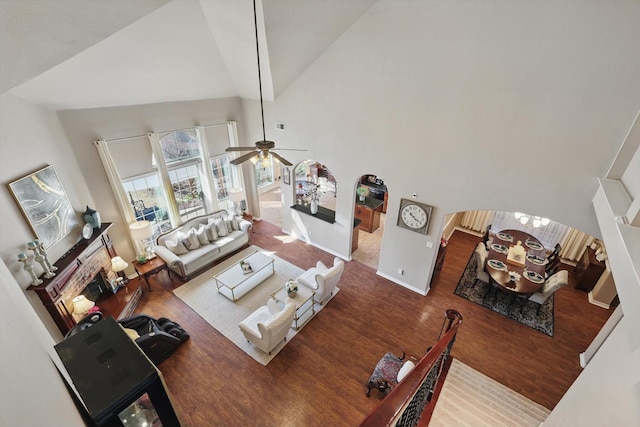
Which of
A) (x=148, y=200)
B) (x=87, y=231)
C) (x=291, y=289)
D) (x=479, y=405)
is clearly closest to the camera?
(x=479, y=405)

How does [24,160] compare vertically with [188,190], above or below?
above

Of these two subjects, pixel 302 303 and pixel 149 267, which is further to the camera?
pixel 149 267

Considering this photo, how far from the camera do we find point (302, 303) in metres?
5.67

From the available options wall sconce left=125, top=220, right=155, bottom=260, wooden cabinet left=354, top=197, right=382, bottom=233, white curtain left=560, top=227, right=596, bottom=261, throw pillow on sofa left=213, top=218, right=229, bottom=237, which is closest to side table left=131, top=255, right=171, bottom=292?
wall sconce left=125, top=220, right=155, bottom=260

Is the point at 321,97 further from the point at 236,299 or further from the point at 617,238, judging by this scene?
the point at 617,238

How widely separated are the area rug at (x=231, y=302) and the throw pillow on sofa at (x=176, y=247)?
0.74 metres

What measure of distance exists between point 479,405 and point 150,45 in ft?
23.8

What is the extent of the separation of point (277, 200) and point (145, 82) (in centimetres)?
618

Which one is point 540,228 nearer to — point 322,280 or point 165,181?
point 322,280

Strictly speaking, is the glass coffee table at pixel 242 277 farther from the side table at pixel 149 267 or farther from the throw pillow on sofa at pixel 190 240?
the side table at pixel 149 267

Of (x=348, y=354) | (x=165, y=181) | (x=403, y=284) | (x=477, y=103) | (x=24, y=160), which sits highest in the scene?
(x=477, y=103)

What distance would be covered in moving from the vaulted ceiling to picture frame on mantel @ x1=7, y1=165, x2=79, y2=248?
1244mm

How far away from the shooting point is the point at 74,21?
110 inches

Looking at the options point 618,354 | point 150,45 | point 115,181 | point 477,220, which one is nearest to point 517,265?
point 477,220
